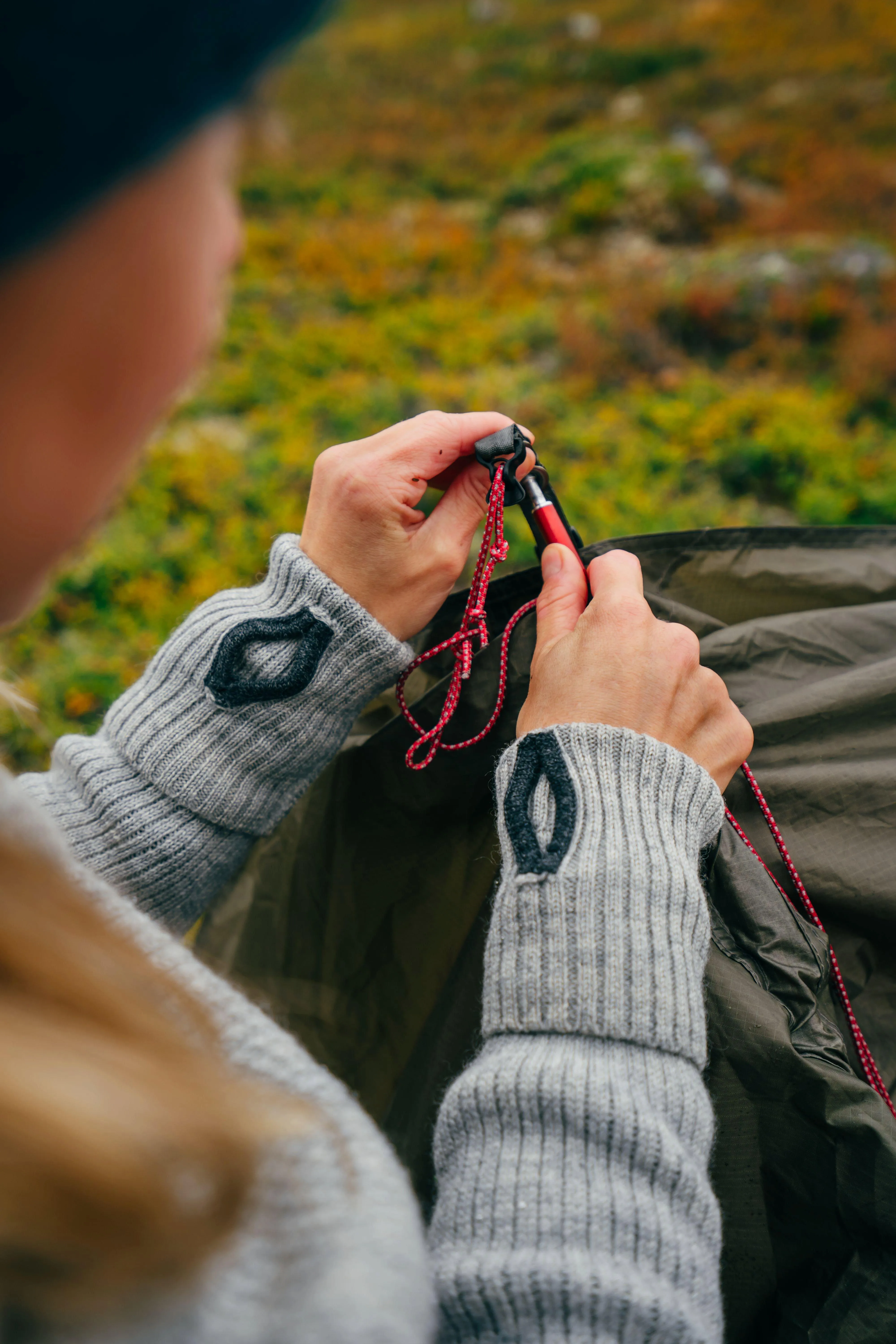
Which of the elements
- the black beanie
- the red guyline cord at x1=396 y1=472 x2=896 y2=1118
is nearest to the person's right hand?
the red guyline cord at x1=396 y1=472 x2=896 y2=1118

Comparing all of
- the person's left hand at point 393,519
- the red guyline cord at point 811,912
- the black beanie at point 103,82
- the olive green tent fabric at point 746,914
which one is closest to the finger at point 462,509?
the person's left hand at point 393,519

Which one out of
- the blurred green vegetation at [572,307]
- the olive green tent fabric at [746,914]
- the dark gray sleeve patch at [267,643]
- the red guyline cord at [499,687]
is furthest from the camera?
the blurred green vegetation at [572,307]

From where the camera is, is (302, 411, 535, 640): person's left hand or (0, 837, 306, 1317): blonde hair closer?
(0, 837, 306, 1317): blonde hair

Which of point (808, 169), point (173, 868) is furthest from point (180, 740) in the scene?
point (808, 169)

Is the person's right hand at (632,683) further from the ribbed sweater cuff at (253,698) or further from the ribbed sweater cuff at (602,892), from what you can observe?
the ribbed sweater cuff at (253,698)

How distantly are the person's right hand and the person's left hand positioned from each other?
0.27m

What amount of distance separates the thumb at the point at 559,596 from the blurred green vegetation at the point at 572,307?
0.72 meters

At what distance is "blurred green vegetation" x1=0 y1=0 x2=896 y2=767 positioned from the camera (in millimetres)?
3447

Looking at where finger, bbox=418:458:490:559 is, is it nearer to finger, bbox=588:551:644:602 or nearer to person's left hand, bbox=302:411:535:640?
person's left hand, bbox=302:411:535:640

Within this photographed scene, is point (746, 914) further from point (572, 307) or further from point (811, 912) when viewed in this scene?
point (572, 307)

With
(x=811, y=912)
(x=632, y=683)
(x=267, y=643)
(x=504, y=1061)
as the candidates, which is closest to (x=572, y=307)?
(x=267, y=643)

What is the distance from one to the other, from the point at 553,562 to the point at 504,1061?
800 millimetres

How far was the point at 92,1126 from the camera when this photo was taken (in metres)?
0.52

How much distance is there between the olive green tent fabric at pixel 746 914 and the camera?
1.06 m
